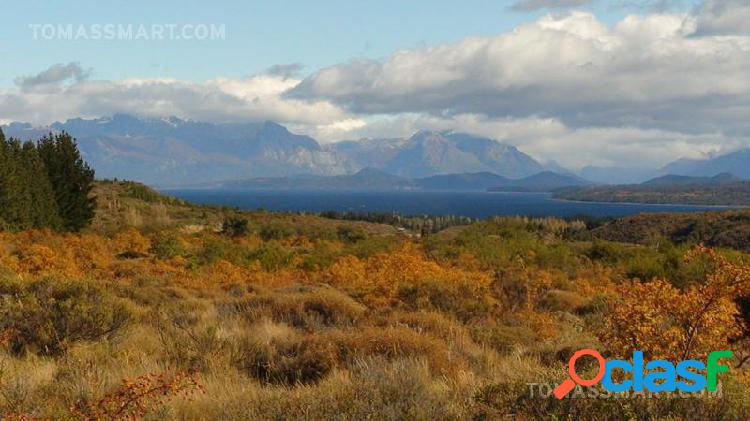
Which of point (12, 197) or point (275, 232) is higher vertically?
point (12, 197)

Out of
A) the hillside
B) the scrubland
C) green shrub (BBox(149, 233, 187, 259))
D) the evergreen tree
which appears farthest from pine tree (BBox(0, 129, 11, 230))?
the hillside

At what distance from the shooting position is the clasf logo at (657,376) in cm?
475

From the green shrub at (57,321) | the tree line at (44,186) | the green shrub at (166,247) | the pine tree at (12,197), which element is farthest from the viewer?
the tree line at (44,186)

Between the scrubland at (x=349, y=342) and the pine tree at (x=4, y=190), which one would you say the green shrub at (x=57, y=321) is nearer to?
the scrubland at (x=349, y=342)

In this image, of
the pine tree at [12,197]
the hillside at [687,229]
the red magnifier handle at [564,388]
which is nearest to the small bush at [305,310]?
the red magnifier handle at [564,388]

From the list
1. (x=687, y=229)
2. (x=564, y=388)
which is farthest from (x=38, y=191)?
(x=687, y=229)

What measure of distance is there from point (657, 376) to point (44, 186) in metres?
43.2

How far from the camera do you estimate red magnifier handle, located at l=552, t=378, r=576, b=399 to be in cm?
484

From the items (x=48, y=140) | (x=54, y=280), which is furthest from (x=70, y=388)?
(x=48, y=140)

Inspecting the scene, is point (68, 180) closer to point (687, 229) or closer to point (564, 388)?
point (564, 388)

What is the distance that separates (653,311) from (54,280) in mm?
10202

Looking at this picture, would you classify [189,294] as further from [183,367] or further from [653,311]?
[653,311]

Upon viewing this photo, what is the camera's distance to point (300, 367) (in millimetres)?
7223

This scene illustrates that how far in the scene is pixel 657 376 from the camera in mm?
4887
